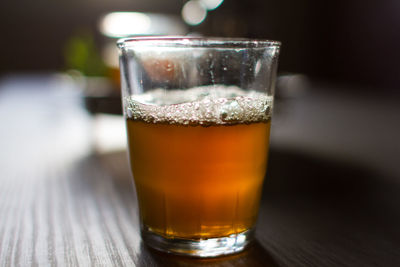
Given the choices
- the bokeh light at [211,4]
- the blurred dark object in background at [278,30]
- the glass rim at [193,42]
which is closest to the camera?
the glass rim at [193,42]

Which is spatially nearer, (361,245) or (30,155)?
(361,245)

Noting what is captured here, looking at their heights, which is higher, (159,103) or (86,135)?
(159,103)

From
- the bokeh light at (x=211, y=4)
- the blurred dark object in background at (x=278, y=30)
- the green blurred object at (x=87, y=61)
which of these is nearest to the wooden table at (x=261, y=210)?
the green blurred object at (x=87, y=61)

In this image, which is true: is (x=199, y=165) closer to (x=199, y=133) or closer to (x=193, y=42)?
(x=199, y=133)

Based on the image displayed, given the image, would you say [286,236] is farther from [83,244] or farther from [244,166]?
[83,244]

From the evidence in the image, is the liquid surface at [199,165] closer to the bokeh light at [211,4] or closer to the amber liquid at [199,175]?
the amber liquid at [199,175]

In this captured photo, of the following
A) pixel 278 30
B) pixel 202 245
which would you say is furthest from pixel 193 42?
pixel 278 30

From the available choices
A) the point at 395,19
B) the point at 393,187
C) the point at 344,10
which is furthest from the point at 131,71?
the point at 344,10
